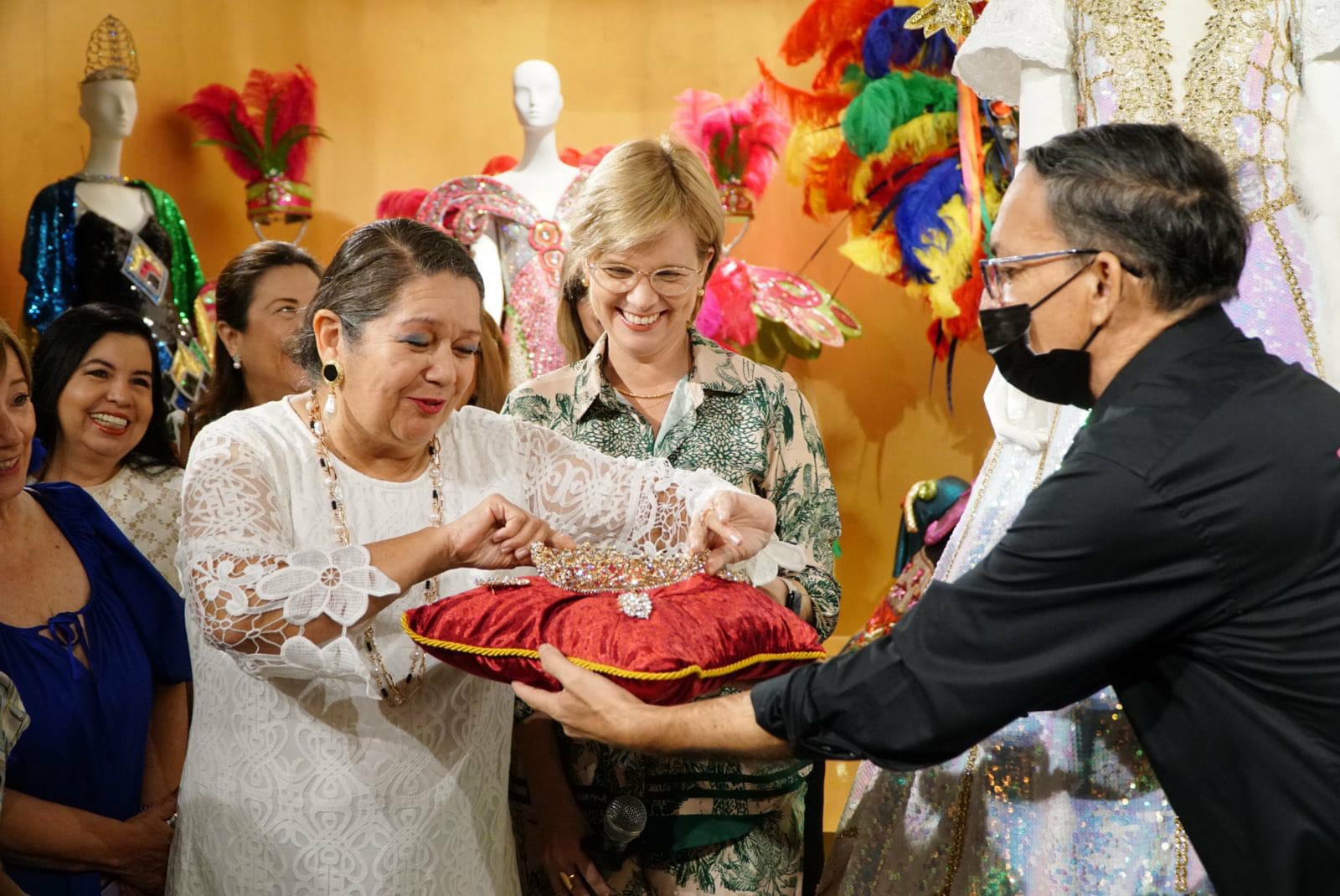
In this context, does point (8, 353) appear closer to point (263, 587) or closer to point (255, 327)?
point (263, 587)

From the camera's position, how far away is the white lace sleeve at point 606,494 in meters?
2.02

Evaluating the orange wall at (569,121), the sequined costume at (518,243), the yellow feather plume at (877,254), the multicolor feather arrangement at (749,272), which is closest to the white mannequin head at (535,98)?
the sequined costume at (518,243)

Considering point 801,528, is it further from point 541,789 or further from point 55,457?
point 55,457

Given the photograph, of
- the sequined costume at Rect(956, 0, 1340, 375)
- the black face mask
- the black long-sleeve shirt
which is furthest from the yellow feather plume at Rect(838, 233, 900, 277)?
the black long-sleeve shirt

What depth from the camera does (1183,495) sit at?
1.40 m

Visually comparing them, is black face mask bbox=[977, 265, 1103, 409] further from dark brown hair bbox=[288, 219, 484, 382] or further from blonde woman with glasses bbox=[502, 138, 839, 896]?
dark brown hair bbox=[288, 219, 484, 382]

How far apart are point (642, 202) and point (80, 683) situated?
111cm

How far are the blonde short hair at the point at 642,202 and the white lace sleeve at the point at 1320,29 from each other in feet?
3.23

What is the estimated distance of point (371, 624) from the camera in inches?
69.4

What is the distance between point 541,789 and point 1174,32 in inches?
61.8

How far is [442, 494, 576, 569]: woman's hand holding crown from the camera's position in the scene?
173 cm

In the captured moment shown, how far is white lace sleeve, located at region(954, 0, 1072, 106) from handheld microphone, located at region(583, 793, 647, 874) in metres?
1.36

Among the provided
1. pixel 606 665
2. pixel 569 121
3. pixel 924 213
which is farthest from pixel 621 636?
pixel 569 121

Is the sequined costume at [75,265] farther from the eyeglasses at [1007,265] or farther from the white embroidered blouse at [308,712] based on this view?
the eyeglasses at [1007,265]
